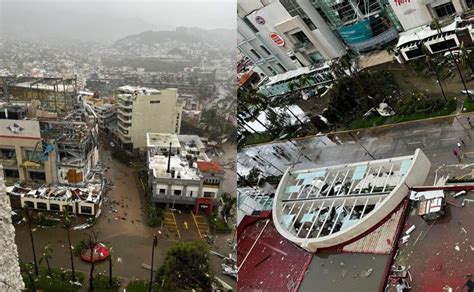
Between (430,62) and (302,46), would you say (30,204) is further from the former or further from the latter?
(430,62)

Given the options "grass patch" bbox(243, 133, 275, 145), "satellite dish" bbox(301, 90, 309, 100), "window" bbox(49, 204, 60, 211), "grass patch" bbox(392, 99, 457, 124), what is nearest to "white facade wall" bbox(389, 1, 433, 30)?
"grass patch" bbox(392, 99, 457, 124)

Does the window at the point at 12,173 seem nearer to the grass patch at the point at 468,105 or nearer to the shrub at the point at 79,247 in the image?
the shrub at the point at 79,247

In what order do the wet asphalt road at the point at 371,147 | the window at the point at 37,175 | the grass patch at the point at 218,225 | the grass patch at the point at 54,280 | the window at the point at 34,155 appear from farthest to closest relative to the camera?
the window at the point at 37,175
the window at the point at 34,155
the grass patch at the point at 218,225
the grass patch at the point at 54,280
the wet asphalt road at the point at 371,147

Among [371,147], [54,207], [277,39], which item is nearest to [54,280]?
[54,207]

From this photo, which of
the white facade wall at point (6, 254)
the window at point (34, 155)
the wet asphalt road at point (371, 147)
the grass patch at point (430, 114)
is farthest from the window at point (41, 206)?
the grass patch at point (430, 114)

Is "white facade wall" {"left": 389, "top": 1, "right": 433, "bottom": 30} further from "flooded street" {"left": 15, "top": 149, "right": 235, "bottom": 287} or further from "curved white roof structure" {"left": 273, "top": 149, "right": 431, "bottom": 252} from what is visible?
"flooded street" {"left": 15, "top": 149, "right": 235, "bottom": 287}
